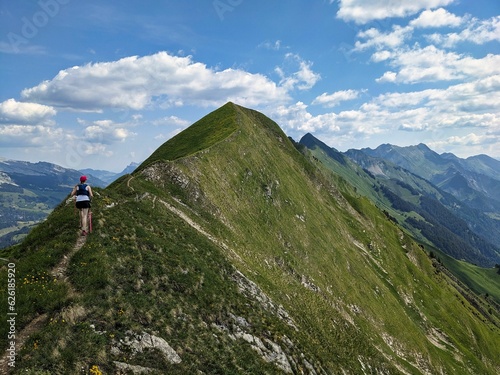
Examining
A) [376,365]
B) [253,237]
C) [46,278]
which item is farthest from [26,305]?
[376,365]

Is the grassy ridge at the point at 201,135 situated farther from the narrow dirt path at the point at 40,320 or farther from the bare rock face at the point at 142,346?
the bare rock face at the point at 142,346

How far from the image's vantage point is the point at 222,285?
1212 inches

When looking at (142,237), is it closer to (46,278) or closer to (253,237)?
(46,278)

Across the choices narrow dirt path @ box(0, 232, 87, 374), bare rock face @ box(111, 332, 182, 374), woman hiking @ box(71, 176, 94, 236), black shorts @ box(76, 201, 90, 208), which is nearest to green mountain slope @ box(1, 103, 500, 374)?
bare rock face @ box(111, 332, 182, 374)

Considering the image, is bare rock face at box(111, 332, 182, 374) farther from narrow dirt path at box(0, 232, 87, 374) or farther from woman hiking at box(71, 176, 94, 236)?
woman hiking at box(71, 176, 94, 236)

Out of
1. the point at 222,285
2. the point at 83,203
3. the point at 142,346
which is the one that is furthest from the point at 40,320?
the point at 222,285

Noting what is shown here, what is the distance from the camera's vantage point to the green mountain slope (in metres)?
18.4

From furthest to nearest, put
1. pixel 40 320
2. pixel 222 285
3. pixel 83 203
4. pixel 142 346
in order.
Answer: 1. pixel 222 285
2. pixel 83 203
3. pixel 142 346
4. pixel 40 320

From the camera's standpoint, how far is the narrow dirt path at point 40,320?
1445 centimetres

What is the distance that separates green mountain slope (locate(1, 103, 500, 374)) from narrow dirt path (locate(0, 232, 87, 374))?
0.69 ft

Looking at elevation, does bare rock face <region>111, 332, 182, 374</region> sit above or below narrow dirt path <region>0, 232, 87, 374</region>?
below

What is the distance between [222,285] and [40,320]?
1616 cm

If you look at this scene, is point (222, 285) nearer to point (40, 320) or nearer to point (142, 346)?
point (142, 346)

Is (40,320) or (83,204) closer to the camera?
(40,320)
